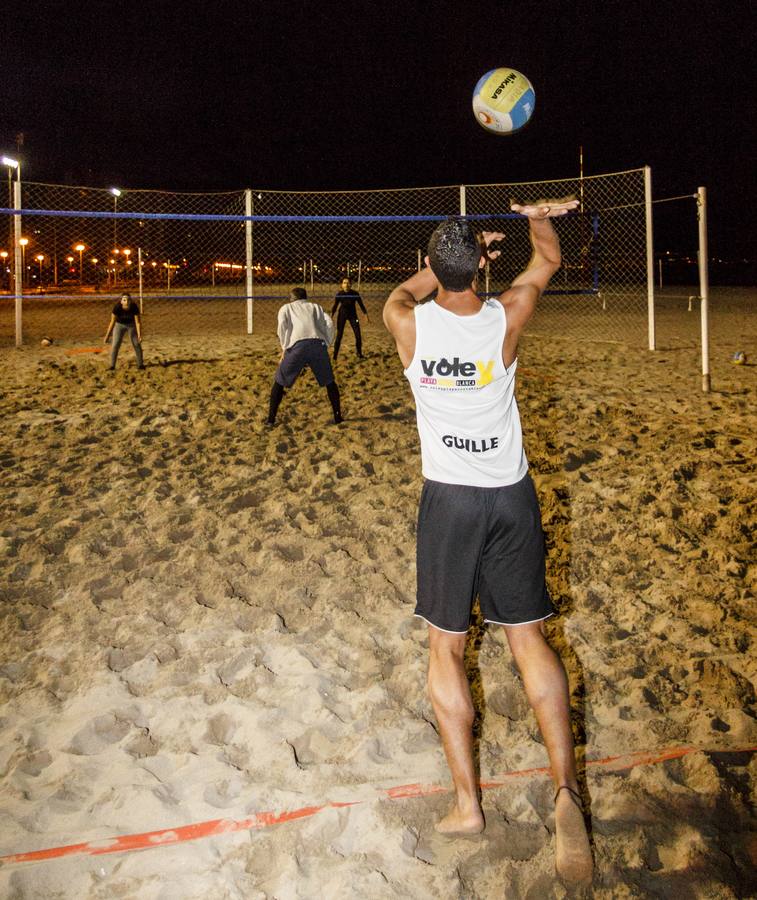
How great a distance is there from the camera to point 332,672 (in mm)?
2881

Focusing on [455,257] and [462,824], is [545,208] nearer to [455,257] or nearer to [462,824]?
[455,257]

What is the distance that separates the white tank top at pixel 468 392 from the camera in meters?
2.05

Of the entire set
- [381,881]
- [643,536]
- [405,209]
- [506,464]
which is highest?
[405,209]

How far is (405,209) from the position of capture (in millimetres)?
22422

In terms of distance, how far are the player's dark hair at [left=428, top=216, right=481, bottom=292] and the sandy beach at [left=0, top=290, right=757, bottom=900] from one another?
5.41 ft

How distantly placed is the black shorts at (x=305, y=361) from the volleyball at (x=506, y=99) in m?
2.59

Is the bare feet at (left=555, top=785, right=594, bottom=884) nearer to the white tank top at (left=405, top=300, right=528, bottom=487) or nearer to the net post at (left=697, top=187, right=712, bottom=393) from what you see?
the white tank top at (left=405, top=300, right=528, bottom=487)

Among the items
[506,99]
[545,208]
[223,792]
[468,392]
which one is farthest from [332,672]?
[506,99]

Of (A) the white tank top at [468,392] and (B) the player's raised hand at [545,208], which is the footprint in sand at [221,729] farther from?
(B) the player's raised hand at [545,208]

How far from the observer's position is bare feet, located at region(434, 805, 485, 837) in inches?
79.4

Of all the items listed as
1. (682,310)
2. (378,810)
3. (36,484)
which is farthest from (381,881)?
(682,310)

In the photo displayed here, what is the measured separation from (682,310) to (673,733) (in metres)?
17.3

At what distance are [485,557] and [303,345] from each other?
436 centimetres

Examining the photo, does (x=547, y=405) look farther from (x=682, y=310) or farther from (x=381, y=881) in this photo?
(x=682, y=310)
